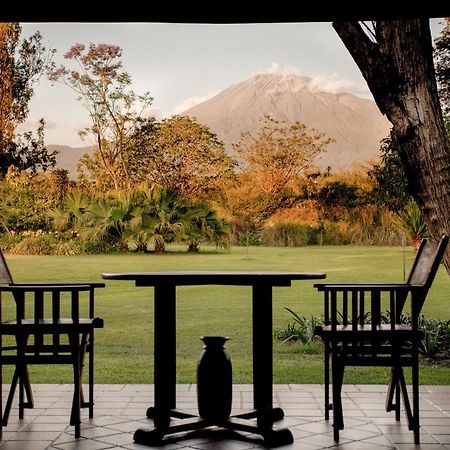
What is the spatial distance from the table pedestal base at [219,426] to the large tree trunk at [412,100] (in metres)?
2.26

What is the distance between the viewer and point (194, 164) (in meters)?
9.08

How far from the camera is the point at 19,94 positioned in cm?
916

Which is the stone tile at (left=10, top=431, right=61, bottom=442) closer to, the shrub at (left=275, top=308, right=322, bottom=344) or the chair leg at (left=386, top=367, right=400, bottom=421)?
the chair leg at (left=386, top=367, right=400, bottom=421)

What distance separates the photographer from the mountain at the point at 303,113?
368 inches

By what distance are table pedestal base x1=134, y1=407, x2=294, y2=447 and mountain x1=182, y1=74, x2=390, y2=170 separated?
219 inches

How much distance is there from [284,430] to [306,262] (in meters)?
5.02

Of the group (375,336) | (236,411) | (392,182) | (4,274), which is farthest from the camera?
(392,182)

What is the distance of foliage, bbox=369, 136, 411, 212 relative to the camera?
300 inches

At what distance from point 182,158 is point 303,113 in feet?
5.06

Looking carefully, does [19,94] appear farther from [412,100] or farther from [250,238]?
[412,100]

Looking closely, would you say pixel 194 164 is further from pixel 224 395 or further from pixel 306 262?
pixel 224 395

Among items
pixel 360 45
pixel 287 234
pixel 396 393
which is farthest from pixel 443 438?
pixel 287 234

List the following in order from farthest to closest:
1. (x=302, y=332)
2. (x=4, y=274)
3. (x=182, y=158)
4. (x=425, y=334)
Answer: (x=182, y=158)
(x=302, y=332)
(x=425, y=334)
(x=4, y=274)

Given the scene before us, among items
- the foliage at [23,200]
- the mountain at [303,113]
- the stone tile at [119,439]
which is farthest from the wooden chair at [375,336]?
the foliage at [23,200]
